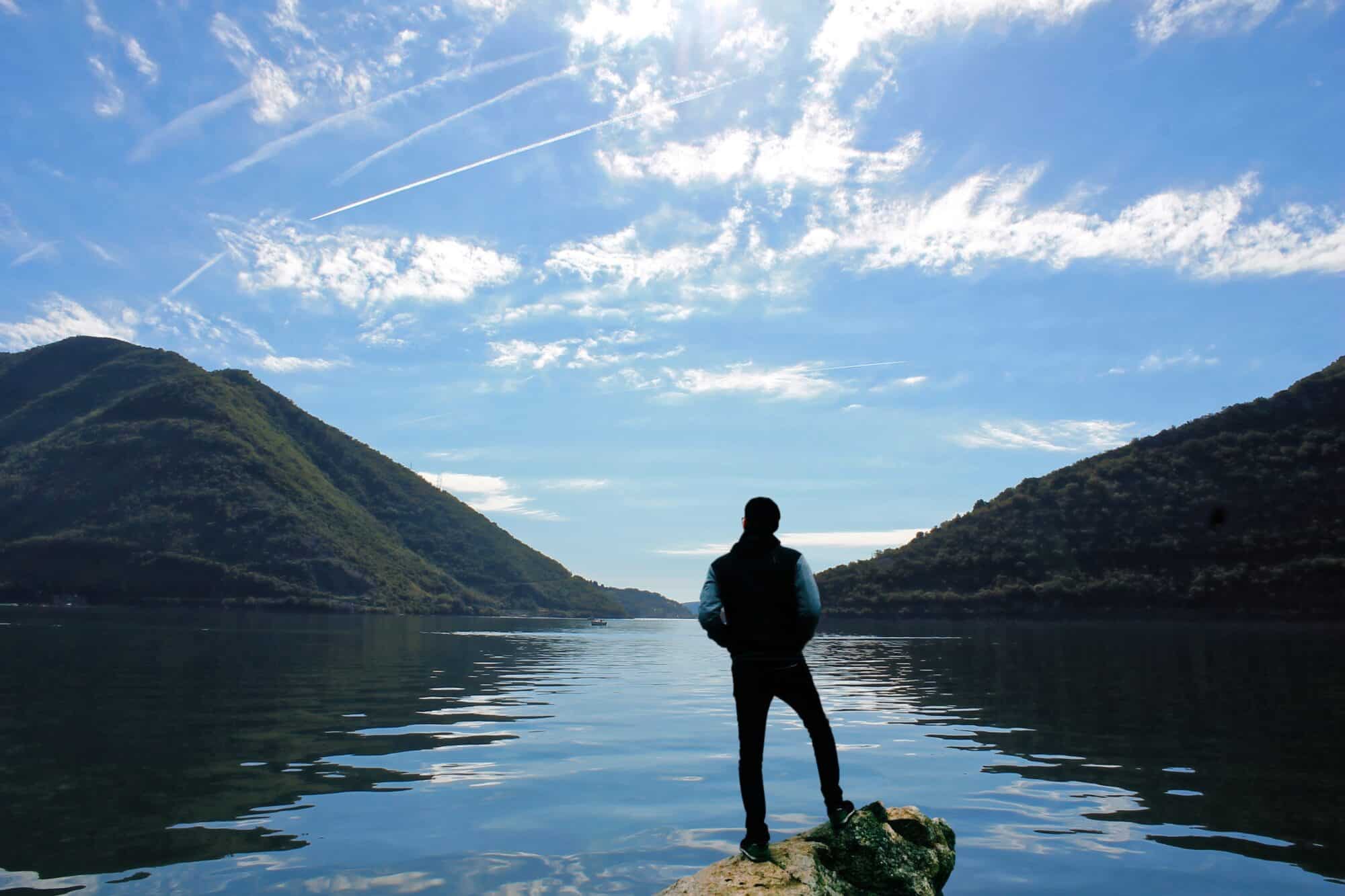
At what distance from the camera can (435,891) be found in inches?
334

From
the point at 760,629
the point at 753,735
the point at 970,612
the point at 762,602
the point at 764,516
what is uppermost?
the point at 764,516

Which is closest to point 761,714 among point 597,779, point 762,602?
point 762,602

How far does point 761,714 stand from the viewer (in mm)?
7043

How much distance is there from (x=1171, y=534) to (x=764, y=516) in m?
135

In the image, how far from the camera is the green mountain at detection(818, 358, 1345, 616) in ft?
346

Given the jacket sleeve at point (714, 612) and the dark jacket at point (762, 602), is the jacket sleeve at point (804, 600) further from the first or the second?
the jacket sleeve at point (714, 612)

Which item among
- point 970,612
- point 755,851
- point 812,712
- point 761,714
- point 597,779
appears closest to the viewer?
point 755,851

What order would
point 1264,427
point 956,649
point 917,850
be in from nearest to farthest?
point 917,850
point 956,649
point 1264,427

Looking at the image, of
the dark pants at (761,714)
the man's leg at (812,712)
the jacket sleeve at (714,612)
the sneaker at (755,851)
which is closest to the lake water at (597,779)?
the sneaker at (755,851)

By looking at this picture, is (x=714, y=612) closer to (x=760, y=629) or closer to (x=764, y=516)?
(x=760, y=629)

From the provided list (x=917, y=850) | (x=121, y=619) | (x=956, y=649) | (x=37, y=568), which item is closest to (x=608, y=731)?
(x=917, y=850)

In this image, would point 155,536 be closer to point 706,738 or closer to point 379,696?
point 379,696

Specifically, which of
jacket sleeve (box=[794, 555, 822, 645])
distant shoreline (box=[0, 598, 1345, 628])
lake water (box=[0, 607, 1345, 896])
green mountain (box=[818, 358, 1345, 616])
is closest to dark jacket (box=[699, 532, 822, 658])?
jacket sleeve (box=[794, 555, 822, 645])

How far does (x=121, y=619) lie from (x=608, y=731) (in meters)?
93.0
